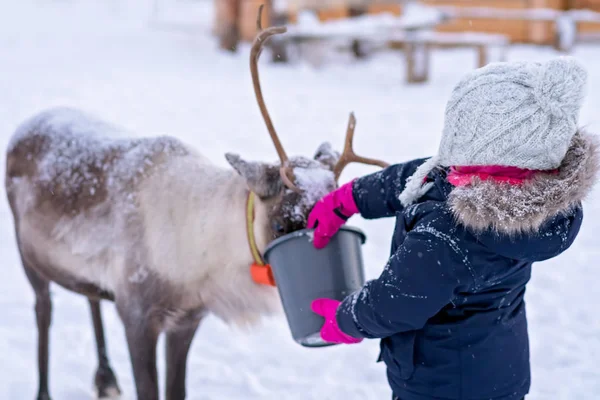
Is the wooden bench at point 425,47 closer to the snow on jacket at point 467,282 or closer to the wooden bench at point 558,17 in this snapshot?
the wooden bench at point 558,17

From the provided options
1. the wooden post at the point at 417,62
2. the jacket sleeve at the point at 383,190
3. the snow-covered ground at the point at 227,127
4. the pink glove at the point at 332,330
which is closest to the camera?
the pink glove at the point at 332,330

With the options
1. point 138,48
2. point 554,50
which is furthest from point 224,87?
point 554,50

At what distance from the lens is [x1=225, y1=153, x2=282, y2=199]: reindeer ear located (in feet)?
Answer: 7.57

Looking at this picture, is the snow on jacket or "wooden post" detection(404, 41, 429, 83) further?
"wooden post" detection(404, 41, 429, 83)

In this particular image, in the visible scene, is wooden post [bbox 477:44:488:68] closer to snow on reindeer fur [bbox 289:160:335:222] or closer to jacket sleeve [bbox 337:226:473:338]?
snow on reindeer fur [bbox 289:160:335:222]

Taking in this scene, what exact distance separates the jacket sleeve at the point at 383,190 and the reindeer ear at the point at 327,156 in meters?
0.43

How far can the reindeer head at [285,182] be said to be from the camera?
7.43 feet

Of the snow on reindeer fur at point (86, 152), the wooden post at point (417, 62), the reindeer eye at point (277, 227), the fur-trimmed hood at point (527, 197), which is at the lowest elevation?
the wooden post at point (417, 62)

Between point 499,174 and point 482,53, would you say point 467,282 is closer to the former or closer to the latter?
point 499,174

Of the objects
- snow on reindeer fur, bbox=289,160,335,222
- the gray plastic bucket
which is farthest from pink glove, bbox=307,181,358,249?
snow on reindeer fur, bbox=289,160,335,222

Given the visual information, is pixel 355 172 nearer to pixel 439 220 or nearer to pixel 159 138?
pixel 159 138

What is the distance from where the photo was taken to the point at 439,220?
1636mm

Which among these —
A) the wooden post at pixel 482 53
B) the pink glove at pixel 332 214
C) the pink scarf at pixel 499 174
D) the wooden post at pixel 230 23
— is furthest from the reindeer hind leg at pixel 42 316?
the wooden post at pixel 230 23

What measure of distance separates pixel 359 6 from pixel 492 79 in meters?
11.2
